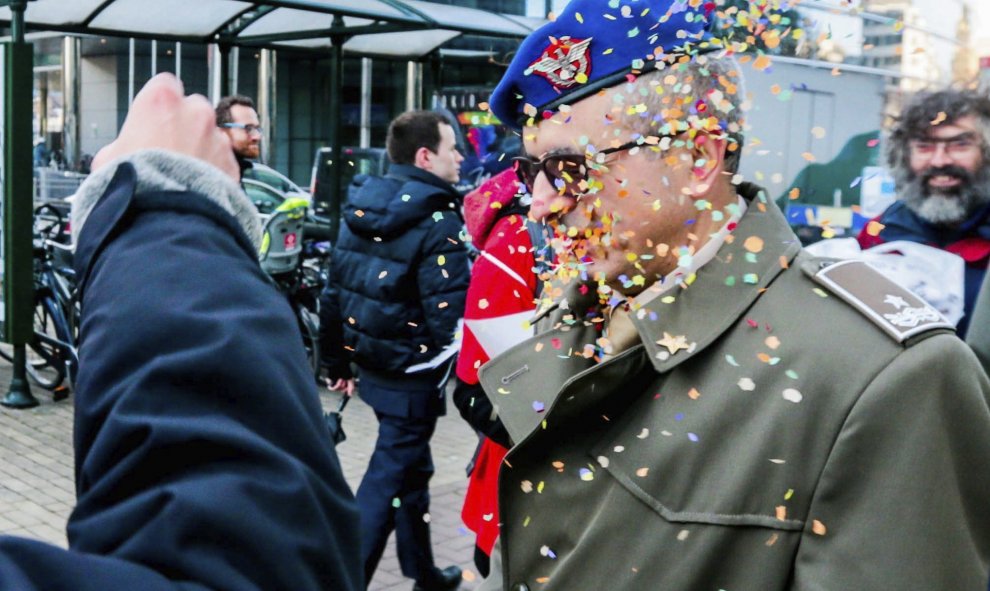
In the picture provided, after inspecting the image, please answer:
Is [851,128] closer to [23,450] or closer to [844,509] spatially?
[23,450]

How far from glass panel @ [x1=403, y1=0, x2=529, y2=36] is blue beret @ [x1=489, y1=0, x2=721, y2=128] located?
6450 mm

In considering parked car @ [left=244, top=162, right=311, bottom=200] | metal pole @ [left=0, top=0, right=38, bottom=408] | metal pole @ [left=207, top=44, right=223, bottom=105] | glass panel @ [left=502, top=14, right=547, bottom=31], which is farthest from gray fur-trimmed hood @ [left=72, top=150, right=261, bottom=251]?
parked car @ [left=244, top=162, right=311, bottom=200]

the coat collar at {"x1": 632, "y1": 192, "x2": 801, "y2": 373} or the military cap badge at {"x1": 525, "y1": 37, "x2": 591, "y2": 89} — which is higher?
the military cap badge at {"x1": 525, "y1": 37, "x2": 591, "y2": 89}

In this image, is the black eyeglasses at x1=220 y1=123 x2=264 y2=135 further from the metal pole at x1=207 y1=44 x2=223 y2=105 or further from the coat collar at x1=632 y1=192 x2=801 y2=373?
the coat collar at x1=632 y1=192 x2=801 y2=373

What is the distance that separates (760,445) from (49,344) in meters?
7.72

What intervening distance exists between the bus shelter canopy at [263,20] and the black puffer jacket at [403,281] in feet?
9.70

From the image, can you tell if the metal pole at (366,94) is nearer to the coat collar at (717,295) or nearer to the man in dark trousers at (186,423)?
the coat collar at (717,295)

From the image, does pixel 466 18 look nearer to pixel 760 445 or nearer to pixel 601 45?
pixel 601 45

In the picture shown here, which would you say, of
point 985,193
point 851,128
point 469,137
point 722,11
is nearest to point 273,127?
point 469,137

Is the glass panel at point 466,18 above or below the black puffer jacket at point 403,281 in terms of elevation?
above

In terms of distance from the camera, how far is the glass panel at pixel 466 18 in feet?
27.5

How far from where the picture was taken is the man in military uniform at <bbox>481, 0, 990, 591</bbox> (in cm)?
145

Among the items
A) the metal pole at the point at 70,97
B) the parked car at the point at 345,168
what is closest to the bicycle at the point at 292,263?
the parked car at the point at 345,168

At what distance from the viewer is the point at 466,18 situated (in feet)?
28.8
